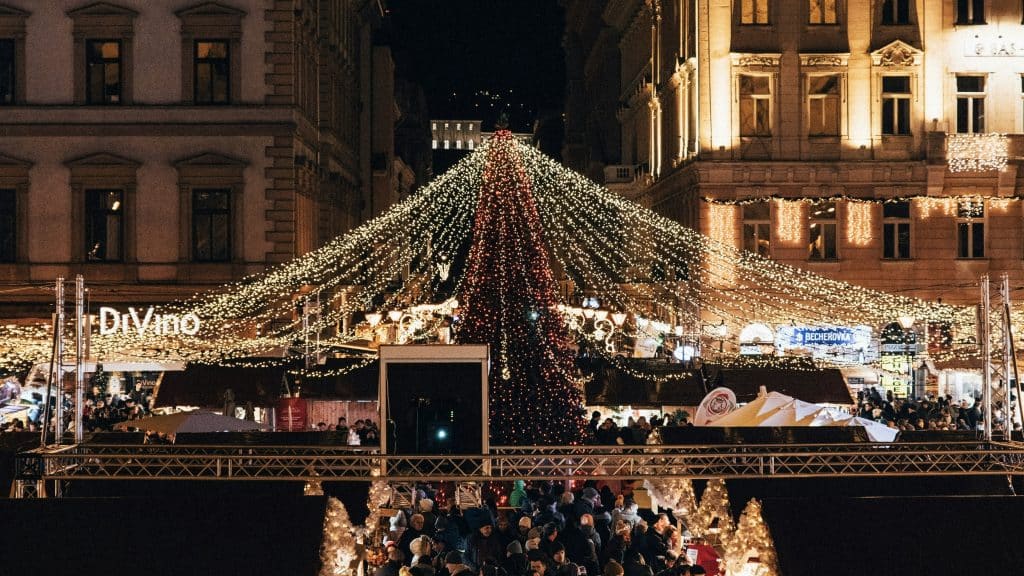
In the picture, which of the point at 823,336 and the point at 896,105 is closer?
the point at 823,336

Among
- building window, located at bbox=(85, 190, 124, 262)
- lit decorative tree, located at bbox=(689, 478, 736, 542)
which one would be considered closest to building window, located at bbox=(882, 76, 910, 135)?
building window, located at bbox=(85, 190, 124, 262)

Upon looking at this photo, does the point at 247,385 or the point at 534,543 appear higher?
the point at 247,385

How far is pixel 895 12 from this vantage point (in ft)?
147

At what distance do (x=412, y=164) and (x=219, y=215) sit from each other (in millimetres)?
78763

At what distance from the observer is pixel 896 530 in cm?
1565

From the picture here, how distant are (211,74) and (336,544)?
80.7 ft

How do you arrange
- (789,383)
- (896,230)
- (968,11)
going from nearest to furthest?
(789,383), (968,11), (896,230)

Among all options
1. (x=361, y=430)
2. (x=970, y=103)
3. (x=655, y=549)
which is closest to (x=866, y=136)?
(x=970, y=103)

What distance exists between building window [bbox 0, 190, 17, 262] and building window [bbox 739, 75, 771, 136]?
786 inches

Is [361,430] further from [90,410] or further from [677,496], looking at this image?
[677,496]

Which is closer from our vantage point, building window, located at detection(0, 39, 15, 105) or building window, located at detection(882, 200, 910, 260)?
building window, located at detection(0, 39, 15, 105)

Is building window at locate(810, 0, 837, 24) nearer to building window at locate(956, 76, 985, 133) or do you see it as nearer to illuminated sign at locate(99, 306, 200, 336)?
building window at locate(956, 76, 985, 133)

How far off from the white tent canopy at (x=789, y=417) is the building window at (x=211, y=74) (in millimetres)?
19137

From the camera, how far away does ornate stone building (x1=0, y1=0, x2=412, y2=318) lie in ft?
131
